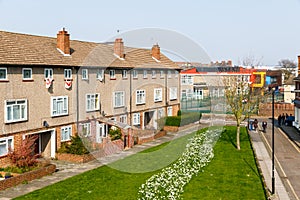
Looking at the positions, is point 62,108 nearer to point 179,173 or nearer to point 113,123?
point 113,123

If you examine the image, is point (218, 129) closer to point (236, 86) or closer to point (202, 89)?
point (236, 86)

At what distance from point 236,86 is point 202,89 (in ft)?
109

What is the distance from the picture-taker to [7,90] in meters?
23.9

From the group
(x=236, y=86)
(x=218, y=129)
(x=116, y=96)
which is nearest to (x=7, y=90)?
(x=116, y=96)

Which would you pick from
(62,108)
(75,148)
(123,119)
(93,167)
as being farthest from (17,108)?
(123,119)

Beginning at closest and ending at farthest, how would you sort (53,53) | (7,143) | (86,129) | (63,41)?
(7,143), (53,53), (63,41), (86,129)

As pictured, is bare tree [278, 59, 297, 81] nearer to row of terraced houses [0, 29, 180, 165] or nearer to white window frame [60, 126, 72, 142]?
row of terraced houses [0, 29, 180, 165]

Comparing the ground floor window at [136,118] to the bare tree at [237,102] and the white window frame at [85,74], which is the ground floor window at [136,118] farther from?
the bare tree at [237,102]

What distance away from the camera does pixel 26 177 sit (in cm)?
2091

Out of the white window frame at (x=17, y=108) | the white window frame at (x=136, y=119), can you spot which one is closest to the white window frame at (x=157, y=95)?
the white window frame at (x=136, y=119)

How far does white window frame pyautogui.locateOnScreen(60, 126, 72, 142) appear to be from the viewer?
1116 inches

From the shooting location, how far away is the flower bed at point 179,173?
18.4 metres

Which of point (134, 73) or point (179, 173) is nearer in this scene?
point (179, 173)

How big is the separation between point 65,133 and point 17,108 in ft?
16.4
